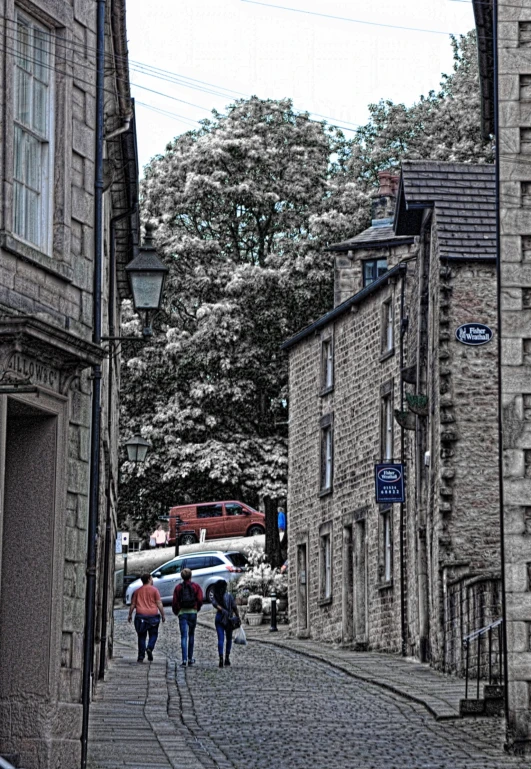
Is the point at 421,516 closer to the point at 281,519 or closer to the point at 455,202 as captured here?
the point at 455,202

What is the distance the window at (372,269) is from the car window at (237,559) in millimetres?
10878

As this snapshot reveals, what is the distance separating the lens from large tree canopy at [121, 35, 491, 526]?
46031 mm

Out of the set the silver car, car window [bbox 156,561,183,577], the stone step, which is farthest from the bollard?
the stone step

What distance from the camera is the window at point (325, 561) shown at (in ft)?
118

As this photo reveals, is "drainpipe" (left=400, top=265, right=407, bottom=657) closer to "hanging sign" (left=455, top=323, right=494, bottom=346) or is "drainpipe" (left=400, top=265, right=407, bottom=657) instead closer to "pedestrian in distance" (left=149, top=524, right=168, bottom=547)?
"hanging sign" (left=455, top=323, right=494, bottom=346)

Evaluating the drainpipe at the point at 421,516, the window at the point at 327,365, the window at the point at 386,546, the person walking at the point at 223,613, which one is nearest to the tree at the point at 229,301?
the window at the point at 327,365

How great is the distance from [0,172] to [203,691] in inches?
424

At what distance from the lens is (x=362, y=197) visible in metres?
48.3

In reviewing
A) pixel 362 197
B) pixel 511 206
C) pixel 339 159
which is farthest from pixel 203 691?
pixel 339 159

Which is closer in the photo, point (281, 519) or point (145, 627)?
point (145, 627)

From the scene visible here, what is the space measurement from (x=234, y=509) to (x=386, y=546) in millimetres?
21735

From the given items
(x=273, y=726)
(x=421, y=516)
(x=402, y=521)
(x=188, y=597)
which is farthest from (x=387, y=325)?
(x=273, y=726)

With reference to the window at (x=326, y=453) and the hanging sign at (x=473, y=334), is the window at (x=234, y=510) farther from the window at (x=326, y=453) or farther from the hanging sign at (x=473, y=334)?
the hanging sign at (x=473, y=334)

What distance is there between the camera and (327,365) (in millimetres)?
37312
